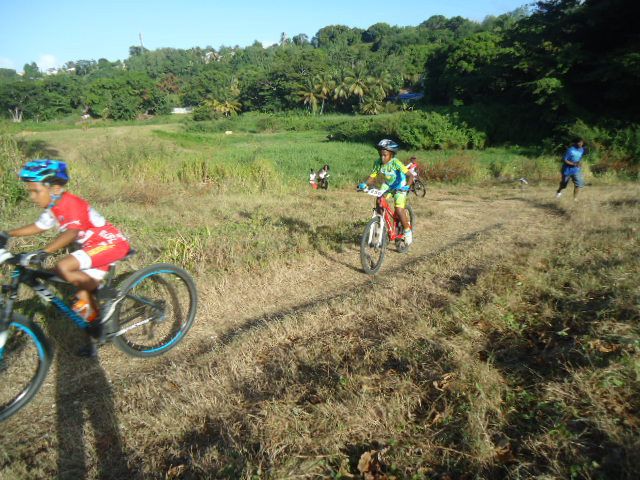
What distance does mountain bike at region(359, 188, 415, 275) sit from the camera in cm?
625

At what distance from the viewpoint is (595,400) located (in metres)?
2.53

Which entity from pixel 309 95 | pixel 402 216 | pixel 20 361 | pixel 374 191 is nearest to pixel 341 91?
pixel 309 95

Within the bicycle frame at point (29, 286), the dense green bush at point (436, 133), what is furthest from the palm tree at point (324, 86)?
the bicycle frame at point (29, 286)

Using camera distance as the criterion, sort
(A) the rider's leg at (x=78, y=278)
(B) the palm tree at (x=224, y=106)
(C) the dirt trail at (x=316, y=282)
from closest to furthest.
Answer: (A) the rider's leg at (x=78, y=278), (C) the dirt trail at (x=316, y=282), (B) the palm tree at (x=224, y=106)

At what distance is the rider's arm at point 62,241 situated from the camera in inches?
130

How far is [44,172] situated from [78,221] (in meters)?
0.49

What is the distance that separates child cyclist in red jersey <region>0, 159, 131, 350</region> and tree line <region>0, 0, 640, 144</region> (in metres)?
26.3

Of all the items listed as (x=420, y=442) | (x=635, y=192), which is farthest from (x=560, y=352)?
(x=635, y=192)

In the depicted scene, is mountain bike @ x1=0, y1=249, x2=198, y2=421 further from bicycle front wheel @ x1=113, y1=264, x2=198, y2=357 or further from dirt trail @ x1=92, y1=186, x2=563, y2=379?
dirt trail @ x1=92, y1=186, x2=563, y2=379

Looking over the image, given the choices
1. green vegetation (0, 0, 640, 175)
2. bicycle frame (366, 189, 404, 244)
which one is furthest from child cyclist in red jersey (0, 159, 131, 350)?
green vegetation (0, 0, 640, 175)

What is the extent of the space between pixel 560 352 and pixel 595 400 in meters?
0.66

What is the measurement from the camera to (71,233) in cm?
345

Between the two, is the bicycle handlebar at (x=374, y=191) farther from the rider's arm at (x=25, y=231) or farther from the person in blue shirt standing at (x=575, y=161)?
the person in blue shirt standing at (x=575, y=161)

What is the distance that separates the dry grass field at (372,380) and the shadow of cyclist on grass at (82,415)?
0.05 feet
